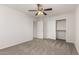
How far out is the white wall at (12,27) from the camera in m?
A: 3.24

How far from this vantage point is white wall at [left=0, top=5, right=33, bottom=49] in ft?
10.6

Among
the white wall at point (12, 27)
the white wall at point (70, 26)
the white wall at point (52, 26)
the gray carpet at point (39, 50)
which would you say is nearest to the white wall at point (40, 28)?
the white wall at point (52, 26)

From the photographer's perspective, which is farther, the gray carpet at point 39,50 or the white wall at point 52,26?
the white wall at point 52,26

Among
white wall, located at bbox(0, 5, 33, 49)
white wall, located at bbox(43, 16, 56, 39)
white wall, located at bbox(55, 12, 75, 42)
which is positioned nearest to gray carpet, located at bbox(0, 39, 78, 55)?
white wall, located at bbox(0, 5, 33, 49)

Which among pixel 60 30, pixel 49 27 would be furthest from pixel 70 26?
pixel 49 27

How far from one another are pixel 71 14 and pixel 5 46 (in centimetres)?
391

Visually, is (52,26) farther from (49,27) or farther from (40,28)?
(40,28)

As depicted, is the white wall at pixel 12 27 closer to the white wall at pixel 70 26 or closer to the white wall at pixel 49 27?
the white wall at pixel 49 27

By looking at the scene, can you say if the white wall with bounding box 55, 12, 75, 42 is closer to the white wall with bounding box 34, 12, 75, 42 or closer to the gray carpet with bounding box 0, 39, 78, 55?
the white wall with bounding box 34, 12, 75, 42

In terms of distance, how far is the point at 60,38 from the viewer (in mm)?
5852

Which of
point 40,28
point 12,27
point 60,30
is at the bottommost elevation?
point 60,30

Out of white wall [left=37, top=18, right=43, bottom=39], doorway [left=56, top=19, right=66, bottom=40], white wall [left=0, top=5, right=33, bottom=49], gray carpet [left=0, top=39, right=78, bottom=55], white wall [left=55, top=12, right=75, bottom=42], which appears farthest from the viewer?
white wall [left=37, top=18, right=43, bottom=39]

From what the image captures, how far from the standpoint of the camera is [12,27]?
376cm
